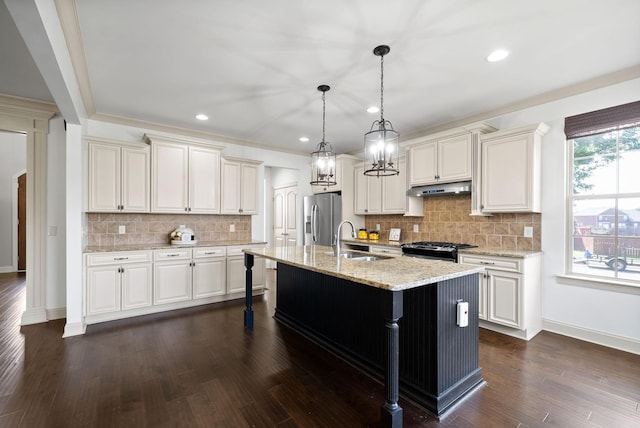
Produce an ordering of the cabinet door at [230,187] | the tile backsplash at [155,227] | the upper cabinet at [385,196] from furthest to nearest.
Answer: the cabinet door at [230,187]
the upper cabinet at [385,196]
the tile backsplash at [155,227]

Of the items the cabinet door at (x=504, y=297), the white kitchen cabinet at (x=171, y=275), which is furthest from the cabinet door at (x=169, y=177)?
the cabinet door at (x=504, y=297)

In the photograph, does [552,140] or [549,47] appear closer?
[549,47]

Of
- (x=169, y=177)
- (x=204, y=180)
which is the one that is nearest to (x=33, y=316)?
(x=169, y=177)

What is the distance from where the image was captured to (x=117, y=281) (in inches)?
139

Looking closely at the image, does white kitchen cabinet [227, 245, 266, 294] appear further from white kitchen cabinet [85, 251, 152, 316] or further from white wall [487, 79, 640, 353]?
white wall [487, 79, 640, 353]

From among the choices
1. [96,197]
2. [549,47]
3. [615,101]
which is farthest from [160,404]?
[615,101]

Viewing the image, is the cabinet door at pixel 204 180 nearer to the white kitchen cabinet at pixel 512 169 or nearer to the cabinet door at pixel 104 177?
the cabinet door at pixel 104 177

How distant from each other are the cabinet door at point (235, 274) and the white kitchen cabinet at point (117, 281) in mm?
1031

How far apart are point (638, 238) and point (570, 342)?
47.0 inches

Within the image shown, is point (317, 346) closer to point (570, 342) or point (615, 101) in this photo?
point (570, 342)

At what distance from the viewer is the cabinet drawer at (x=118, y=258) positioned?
133 inches

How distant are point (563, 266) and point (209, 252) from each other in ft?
14.3

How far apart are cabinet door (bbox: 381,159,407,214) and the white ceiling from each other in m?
1.02

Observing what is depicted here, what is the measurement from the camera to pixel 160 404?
78.1 inches
